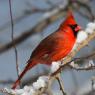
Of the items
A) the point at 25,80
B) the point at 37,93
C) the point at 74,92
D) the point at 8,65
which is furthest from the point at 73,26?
the point at 8,65

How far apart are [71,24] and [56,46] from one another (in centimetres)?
14

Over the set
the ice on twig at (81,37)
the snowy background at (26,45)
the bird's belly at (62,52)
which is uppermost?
the ice on twig at (81,37)

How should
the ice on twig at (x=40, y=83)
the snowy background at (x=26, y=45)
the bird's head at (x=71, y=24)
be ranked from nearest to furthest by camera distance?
the ice on twig at (x=40, y=83)
the bird's head at (x=71, y=24)
the snowy background at (x=26, y=45)

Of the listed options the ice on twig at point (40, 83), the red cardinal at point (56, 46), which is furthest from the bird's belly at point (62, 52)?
the ice on twig at point (40, 83)

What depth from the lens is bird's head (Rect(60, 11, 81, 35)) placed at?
175 cm

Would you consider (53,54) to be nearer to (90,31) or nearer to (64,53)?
(64,53)

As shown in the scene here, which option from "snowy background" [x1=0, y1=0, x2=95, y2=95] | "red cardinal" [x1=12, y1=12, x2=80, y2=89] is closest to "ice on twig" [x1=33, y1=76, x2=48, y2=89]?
"red cardinal" [x1=12, y1=12, x2=80, y2=89]

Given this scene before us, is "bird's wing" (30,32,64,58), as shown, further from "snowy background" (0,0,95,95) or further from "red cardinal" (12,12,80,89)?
"snowy background" (0,0,95,95)

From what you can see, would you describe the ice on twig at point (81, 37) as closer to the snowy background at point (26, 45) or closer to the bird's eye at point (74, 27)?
the bird's eye at point (74, 27)

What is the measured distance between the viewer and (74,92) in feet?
10.4

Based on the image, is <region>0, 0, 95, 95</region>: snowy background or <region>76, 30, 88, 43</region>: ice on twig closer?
<region>76, 30, 88, 43</region>: ice on twig

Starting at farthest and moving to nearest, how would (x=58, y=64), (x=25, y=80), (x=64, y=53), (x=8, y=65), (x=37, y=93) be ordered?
(x=8, y=65)
(x=25, y=80)
(x=64, y=53)
(x=58, y=64)
(x=37, y=93)

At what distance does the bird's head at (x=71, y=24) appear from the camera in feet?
5.75

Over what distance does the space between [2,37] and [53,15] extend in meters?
0.96
